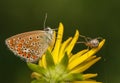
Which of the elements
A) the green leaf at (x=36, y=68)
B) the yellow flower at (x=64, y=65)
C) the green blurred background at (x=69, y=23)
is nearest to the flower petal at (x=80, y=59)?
the yellow flower at (x=64, y=65)

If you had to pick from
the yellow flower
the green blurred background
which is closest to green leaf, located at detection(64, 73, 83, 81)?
the yellow flower

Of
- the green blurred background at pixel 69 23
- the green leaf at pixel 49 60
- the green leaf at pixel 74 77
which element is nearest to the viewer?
the green leaf at pixel 74 77

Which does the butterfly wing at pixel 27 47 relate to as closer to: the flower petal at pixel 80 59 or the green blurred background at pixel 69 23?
the flower petal at pixel 80 59

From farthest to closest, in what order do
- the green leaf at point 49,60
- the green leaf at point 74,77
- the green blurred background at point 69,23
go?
the green blurred background at point 69,23
the green leaf at point 49,60
the green leaf at point 74,77

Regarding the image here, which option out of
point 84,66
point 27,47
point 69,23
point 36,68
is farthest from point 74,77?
point 69,23

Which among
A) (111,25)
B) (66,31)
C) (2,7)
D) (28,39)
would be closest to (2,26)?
(2,7)

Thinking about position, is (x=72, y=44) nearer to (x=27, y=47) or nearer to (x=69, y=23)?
(x=27, y=47)
